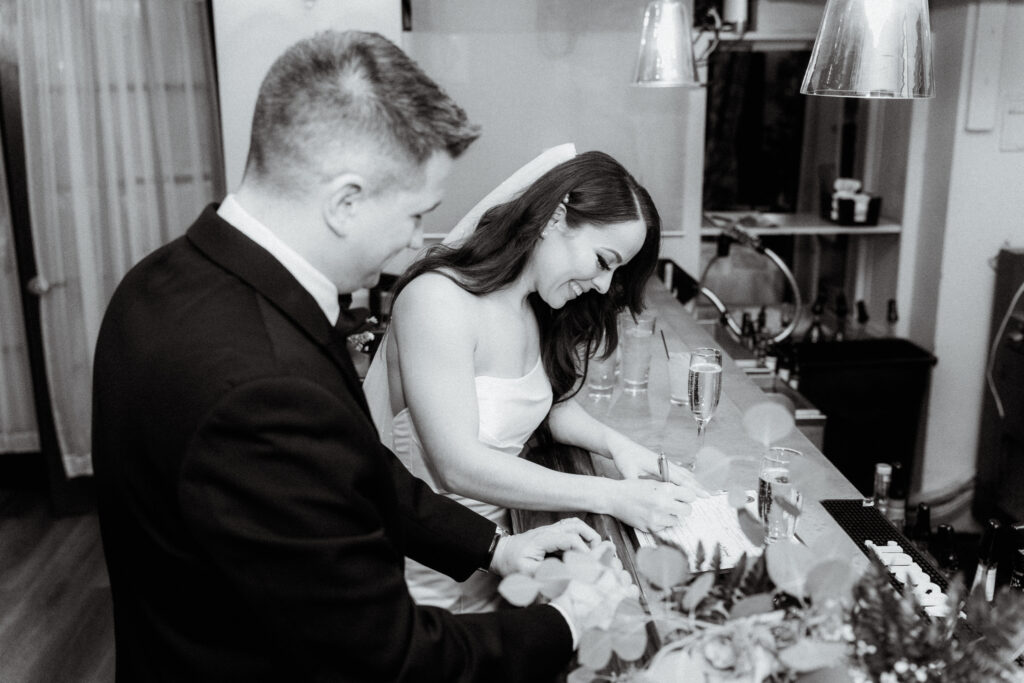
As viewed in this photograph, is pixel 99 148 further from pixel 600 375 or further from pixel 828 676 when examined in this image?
pixel 828 676

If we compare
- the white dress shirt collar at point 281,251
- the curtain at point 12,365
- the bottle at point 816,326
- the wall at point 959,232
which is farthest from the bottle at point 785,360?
the curtain at point 12,365

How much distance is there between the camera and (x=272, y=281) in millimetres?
996

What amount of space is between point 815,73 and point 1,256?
3431 millimetres

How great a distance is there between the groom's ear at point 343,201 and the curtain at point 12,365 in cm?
340

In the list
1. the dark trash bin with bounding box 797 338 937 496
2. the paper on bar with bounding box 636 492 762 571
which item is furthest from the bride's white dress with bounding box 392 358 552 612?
the dark trash bin with bounding box 797 338 937 496

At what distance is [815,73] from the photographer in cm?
181

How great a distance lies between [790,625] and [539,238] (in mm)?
1165

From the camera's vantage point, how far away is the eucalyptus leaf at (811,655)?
0.78m

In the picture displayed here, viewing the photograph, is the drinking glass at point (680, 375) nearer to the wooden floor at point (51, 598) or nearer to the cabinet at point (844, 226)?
the wooden floor at point (51, 598)

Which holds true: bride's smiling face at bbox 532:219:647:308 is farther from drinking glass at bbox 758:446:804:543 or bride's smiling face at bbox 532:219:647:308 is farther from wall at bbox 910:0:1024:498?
wall at bbox 910:0:1024:498

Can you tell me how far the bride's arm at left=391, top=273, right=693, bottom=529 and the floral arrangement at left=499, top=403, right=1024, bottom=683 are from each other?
671mm

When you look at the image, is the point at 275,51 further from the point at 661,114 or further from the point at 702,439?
the point at 702,439

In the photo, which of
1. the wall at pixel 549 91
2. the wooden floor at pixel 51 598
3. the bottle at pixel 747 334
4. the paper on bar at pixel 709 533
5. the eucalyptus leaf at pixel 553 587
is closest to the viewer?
the eucalyptus leaf at pixel 553 587

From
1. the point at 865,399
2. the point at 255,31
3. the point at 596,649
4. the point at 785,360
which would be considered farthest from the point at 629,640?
the point at 865,399
